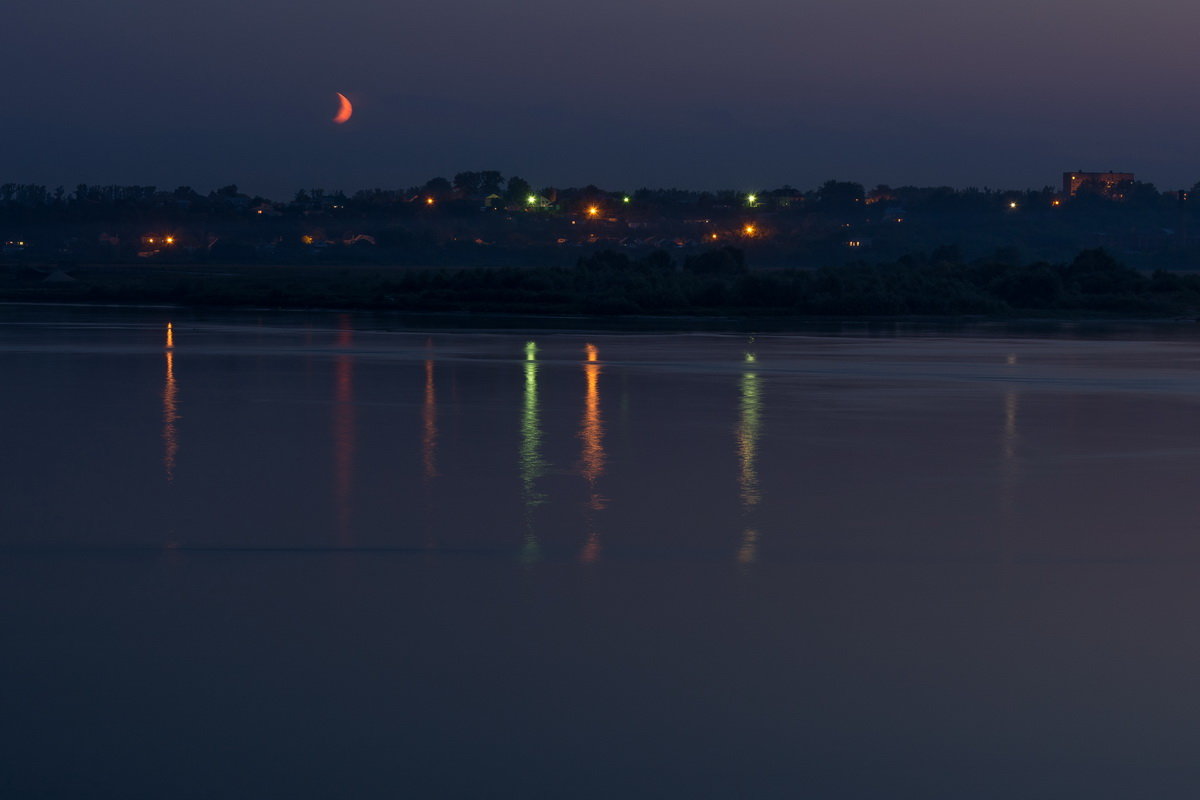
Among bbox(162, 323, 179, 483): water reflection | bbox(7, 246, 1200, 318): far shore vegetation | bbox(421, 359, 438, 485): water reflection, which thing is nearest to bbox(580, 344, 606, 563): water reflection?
bbox(421, 359, 438, 485): water reflection

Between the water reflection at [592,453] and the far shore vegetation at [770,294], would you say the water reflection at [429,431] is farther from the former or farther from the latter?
the far shore vegetation at [770,294]

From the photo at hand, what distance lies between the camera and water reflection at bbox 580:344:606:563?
918 cm

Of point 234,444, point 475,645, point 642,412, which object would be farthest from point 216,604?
point 642,412

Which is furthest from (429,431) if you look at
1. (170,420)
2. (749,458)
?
(749,458)

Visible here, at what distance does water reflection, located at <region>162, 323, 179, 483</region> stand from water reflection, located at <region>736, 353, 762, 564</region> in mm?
4292

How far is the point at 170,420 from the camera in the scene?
15.4m

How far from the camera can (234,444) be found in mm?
13578

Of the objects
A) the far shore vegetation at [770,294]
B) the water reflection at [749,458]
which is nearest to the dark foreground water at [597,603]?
the water reflection at [749,458]

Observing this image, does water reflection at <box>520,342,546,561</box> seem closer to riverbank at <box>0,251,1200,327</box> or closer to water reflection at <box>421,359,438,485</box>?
water reflection at <box>421,359,438,485</box>

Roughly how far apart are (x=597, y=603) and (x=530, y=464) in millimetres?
4911

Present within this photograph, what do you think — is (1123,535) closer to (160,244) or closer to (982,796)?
(982,796)

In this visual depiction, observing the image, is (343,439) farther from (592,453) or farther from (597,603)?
(597,603)

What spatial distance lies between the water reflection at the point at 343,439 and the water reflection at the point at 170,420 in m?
1.31

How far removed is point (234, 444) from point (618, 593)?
667cm
